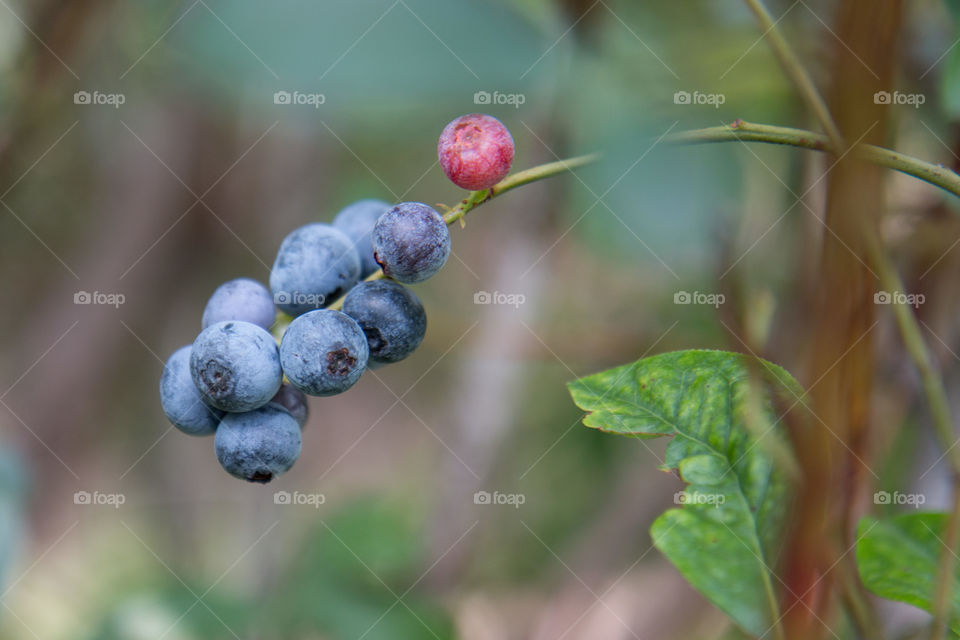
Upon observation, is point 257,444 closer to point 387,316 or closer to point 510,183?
point 387,316

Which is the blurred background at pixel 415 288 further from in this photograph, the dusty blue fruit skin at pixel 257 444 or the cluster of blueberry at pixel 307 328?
the dusty blue fruit skin at pixel 257 444

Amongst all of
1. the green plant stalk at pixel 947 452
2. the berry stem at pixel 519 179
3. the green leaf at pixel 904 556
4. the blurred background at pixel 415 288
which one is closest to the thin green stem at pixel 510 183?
the berry stem at pixel 519 179

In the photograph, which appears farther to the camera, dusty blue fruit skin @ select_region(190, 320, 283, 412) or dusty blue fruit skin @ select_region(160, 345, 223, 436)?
dusty blue fruit skin @ select_region(160, 345, 223, 436)

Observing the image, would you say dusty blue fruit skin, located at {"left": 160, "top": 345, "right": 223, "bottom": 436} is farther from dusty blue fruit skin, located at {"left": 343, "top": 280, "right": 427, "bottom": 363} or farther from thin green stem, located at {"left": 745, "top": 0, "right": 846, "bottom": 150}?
thin green stem, located at {"left": 745, "top": 0, "right": 846, "bottom": 150}

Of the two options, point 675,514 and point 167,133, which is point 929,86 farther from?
point 167,133

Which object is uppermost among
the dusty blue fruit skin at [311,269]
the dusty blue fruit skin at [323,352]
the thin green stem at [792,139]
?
Result: the thin green stem at [792,139]

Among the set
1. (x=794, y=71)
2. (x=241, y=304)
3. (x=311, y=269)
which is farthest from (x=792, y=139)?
(x=241, y=304)

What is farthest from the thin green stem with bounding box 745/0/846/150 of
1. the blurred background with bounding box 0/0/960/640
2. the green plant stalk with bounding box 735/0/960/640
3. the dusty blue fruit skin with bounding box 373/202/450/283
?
the dusty blue fruit skin with bounding box 373/202/450/283
